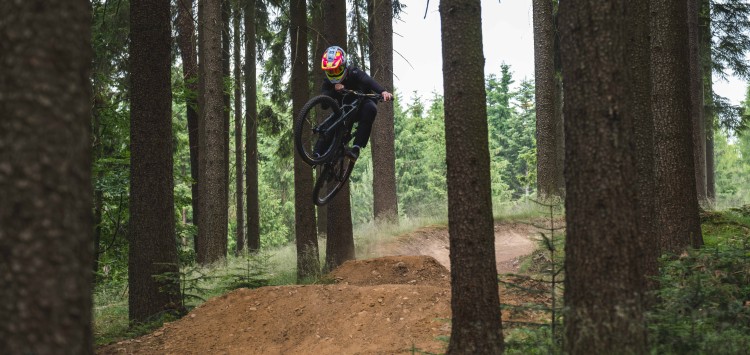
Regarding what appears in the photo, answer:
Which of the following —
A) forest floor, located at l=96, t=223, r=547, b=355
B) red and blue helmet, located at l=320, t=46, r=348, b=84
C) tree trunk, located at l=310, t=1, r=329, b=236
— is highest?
tree trunk, located at l=310, t=1, r=329, b=236

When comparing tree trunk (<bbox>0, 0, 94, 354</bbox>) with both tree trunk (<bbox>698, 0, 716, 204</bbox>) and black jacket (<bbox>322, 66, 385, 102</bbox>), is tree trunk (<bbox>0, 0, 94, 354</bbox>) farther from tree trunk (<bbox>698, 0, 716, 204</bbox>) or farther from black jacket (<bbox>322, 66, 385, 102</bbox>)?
tree trunk (<bbox>698, 0, 716, 204</bbox>)

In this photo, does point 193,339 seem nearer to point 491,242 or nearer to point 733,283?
point 491,242

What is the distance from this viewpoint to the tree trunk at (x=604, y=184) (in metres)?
4.77

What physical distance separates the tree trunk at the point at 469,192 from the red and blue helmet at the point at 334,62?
3.92 m

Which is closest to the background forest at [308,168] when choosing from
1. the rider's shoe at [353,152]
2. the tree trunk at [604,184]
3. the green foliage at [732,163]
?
the tree trunk at [604,184]

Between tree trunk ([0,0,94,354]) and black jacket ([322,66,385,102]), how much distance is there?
293 inches

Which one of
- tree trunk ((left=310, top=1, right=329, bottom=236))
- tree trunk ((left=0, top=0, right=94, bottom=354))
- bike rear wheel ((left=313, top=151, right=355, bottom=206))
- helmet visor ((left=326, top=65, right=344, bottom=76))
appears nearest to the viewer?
tree trunk ((left=0, top=0, right=94, bottom=354))

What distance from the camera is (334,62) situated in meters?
9.84

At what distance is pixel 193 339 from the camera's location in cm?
894

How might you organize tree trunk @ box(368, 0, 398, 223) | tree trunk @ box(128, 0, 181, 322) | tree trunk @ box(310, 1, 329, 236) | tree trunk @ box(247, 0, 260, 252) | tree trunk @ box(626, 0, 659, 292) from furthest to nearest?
tree trunk @ box(247, 0, 260, 252) < tree trunk @ box(368, 0, 398, 223) < tree trunk @ box(310, 1, 329, 236) < tree trunk @ box(128, 0, 181, 322) < tree trunk @ box(626, 0, 659, 292)

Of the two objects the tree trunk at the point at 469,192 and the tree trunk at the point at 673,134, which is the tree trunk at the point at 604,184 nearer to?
the tree trunk at the point at 469,192

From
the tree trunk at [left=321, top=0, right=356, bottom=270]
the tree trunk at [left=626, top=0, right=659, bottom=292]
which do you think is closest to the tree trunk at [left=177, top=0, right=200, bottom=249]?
the tree trunk at [left=321, top=0, right=356, bottom=270]

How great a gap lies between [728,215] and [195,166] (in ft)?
46.8

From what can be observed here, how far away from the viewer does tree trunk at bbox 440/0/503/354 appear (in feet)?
19.4
